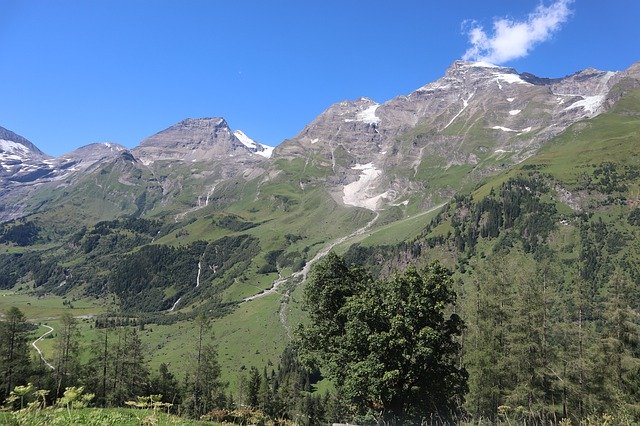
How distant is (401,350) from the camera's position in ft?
108

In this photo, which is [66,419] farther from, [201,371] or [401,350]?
[201,371]

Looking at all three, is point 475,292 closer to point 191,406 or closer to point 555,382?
point 555,382

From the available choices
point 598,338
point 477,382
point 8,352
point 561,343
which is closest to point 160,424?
point 477,382

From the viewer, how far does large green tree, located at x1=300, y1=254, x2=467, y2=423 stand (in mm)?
32344

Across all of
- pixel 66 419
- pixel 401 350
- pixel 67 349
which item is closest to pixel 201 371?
pixel 67 349

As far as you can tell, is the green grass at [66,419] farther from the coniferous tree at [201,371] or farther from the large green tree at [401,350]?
the coniferous tree at [201,371]

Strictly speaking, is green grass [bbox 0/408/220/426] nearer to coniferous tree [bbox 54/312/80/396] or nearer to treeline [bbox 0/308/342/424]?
treeline [bbox 0/308/342/424]

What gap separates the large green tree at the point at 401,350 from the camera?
1273 inches

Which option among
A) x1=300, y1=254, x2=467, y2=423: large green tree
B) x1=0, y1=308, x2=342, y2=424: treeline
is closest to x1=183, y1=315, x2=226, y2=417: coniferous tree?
x1=0, y1=308, x2=342, y2=424: treeline

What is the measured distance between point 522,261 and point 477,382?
1495 cm

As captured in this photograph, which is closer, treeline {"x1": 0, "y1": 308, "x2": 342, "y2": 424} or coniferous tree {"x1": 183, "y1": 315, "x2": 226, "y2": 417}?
treeline {"x1": 0, "y1": 308, "x2": 342, "y2": 424}

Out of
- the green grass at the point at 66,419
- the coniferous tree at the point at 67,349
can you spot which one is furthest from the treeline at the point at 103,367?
the green grass at the point at 66,419

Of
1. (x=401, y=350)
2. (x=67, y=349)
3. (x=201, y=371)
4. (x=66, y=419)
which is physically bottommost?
(x=201, y=371)

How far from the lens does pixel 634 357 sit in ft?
129
